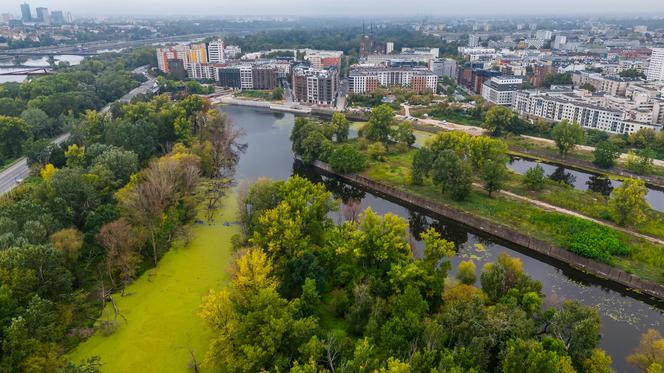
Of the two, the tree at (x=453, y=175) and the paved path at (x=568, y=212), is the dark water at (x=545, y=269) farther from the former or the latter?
the paved path at (x=568, y=212)

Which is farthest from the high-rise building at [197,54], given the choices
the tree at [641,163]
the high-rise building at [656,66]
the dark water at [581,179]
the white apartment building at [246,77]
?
the high-rise building at [656,66]

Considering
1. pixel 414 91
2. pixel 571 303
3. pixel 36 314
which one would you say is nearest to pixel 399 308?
pixel 571 303

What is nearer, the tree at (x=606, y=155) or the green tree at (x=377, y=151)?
the tree at (x=606, y=155)

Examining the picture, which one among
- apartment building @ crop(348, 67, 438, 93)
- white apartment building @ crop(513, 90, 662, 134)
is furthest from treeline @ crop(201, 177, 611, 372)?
apartment building @ crop(348, 67, 438, 93)

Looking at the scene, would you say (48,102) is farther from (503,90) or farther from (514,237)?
(503,90)

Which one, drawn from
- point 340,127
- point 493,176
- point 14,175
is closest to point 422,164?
point 493,176

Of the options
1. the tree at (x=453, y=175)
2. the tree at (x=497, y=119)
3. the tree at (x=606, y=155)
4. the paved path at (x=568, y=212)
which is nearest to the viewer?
the paved path at (x=568, y=212)
